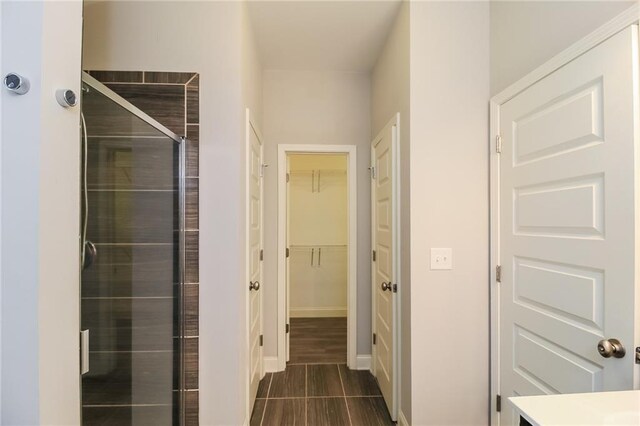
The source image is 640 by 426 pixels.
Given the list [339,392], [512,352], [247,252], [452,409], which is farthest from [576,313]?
[339,392]

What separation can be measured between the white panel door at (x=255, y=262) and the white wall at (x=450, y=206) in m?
1.05

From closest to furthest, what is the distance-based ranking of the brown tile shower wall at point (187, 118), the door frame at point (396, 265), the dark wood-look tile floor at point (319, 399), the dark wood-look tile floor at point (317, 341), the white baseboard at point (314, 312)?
the brown tile shower wall at point (187, 118), the door frame at point (396, 265), the dark wood-look tile floor at point (319, 399), the dark wood-look tile floor at point (317, 341), the white baseboard at point (314, 312)

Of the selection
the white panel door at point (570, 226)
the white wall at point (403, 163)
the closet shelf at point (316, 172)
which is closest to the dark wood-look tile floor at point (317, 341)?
the white wall at point (403, 163)

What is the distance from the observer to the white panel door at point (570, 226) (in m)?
1.02

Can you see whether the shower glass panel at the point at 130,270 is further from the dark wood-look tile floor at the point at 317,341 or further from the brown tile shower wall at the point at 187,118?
the dark wood-look tile floor at the point at 317,341

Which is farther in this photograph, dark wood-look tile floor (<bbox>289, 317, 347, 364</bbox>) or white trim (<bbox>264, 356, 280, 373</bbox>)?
dark wood-look tile floor (<bbox>289, 317, 347, 364</bbox>)

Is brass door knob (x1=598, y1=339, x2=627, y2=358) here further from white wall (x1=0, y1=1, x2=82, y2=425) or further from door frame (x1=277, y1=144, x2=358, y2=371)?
door frame (x1=277, y1=144, x2=358, y2=371)

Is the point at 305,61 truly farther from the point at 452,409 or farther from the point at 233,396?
the point at 452,409

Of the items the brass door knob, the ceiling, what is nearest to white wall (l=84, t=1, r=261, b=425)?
the ceiling

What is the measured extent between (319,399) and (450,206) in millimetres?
1759

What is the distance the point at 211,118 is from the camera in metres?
1.68

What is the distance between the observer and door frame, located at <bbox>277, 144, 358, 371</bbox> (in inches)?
106

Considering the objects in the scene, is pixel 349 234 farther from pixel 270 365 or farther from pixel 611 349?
pixel 611 349

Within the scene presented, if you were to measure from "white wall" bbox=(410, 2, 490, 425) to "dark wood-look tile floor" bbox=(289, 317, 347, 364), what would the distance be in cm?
139
